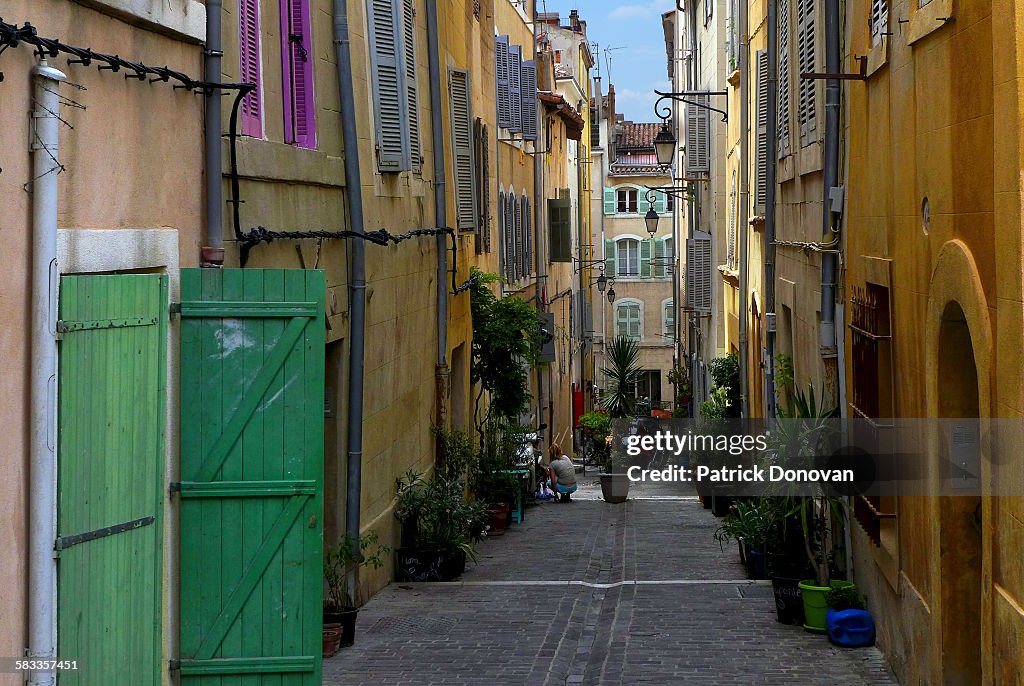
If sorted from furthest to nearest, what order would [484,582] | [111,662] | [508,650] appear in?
1. [484,582]
2. [508,650]
3. [111,662]

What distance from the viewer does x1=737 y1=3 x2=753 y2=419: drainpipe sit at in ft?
→ 61.2

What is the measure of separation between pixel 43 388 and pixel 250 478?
132cm

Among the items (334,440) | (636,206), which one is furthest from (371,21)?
(636,206)

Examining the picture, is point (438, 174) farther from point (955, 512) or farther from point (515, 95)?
point (515, 95)

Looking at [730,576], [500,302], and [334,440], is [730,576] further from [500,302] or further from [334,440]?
[500,302]

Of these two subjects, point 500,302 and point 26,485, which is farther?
point 500,302

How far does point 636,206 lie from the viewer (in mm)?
54594

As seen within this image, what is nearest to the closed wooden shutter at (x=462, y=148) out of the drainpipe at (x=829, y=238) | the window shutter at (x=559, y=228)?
the drainpipe at (x=829, y=238)

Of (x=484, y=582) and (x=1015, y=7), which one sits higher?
(x=1015, y=7)

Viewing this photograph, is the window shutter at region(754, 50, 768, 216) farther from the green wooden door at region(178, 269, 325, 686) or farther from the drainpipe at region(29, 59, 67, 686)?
the drainpipe at region(29, 59, 67, 686)

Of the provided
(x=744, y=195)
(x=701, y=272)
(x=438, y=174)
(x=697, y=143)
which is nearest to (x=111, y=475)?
(x=438, y=174)

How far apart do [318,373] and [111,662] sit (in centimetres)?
156

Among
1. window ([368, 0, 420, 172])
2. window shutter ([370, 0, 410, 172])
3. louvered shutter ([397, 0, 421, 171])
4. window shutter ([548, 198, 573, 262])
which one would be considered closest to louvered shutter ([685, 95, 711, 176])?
window shutter ([548, 198, 573, 262])

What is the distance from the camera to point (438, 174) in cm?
1439
